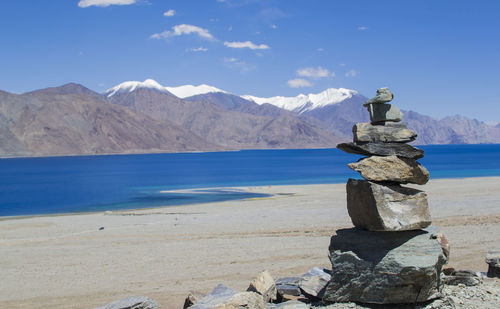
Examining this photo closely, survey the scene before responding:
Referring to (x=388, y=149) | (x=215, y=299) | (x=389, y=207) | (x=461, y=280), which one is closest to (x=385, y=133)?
(x=388, y=149)

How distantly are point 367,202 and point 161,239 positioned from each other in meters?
15.6

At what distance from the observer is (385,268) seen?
28.6 ft

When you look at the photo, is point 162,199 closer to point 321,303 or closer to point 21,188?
point 21,188

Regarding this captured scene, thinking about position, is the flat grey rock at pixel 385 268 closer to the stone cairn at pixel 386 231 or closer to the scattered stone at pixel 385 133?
the stone cairn at pixel 386 231

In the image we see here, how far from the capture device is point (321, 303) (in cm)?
956

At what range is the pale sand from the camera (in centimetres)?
1429

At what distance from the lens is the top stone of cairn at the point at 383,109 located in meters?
9.38

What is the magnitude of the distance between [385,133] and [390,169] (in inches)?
28.7

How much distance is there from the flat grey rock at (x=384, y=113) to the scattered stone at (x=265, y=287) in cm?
407

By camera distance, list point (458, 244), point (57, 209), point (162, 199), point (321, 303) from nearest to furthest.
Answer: point (321, 303)
point (458, 244)
point (57, 209)
point (162, 199)

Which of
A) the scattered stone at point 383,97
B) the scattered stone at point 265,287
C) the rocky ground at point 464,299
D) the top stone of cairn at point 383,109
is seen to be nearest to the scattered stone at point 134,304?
the scattered stone at point 265,287

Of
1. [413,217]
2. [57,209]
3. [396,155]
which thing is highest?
[396,155]

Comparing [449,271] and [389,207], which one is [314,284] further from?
[449,271]

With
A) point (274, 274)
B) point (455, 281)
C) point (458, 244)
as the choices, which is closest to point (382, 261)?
point (455, 281)
